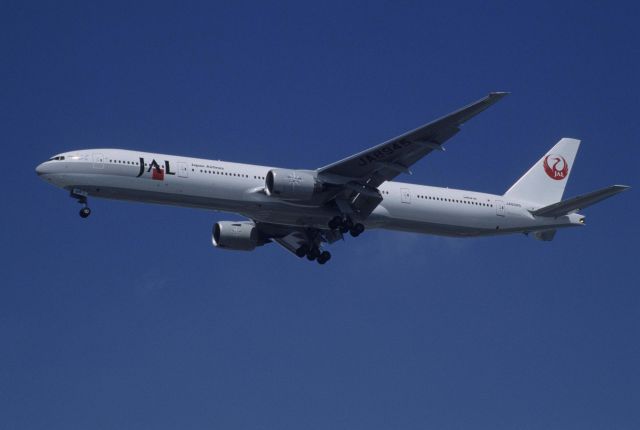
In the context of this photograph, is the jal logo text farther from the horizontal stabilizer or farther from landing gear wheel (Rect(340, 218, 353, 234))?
landing gear wheel (Rect(340, 218, 353, 234))

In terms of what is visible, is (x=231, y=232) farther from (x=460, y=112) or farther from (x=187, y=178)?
(x=460, y=112)

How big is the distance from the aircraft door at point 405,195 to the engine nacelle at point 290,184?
486cm

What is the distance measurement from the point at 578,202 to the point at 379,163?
32.1 feet

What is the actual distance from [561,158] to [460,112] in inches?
646

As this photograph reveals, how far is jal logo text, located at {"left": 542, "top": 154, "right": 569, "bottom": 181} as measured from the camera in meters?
62.1

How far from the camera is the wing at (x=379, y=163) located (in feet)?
165

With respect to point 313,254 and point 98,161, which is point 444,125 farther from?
point 98,161

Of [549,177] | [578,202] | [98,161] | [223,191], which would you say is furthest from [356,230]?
[549,177]

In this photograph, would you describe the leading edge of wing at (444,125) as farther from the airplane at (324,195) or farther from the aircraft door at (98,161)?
the aircraft door at (98,161)

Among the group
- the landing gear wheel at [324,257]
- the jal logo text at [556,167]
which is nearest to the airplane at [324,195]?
the landing gear wheel at [324,257]

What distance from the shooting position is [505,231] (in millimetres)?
58219

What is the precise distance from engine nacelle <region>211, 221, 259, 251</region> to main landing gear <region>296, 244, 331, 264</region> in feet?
8.33

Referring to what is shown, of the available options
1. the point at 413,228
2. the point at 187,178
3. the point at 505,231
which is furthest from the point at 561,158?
the point at 187,178

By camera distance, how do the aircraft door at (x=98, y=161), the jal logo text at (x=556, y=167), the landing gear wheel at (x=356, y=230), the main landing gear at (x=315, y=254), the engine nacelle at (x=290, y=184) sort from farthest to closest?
the jal logo text at (x=556, y=167)
the main landing gear at (x=315, y=254)
the landing gear wheel at (x=356, y=230)
the engine nacelle at (x=290, y=184)
the aircraft door at (x=98, y=161)
